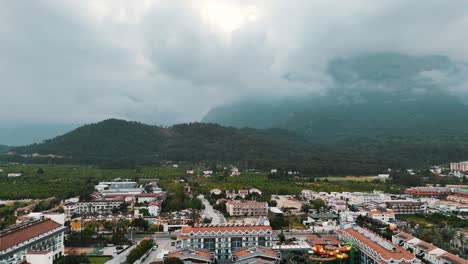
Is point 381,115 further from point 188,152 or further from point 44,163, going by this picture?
point 44,163

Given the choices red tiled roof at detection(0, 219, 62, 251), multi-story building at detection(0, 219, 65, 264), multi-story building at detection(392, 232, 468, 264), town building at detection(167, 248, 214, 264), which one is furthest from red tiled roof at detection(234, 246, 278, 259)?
red tiled roof at detection(0, 219, 62, 251)

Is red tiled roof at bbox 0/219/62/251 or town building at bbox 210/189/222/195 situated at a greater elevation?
town building at bbox 210/189/222/195

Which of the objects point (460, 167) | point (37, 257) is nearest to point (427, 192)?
point (460, 167)

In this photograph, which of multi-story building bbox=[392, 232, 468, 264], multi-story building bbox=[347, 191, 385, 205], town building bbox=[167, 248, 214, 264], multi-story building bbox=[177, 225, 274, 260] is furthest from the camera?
multi-story building bbox=[347, 191, 385, 205]

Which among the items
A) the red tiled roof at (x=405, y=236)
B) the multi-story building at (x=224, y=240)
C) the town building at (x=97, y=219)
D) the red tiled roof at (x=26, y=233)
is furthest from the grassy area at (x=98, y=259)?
the red tiled roof at (x=405, y=236)

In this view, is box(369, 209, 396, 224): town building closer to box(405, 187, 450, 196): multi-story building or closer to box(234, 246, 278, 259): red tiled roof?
box(405, 187, 450, 196): multi-story building

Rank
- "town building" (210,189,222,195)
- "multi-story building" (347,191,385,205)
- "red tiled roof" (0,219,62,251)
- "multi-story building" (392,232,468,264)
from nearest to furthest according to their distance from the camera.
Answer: "red tiled roof" (0,219,62,251) < "multi-story building" (392,232,468,264) < "multi-story building" (347,191,385,205) < "town building" (210,189,222,195)

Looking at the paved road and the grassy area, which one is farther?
the paved road

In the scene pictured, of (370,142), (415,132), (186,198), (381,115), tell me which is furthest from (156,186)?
(381,115)
